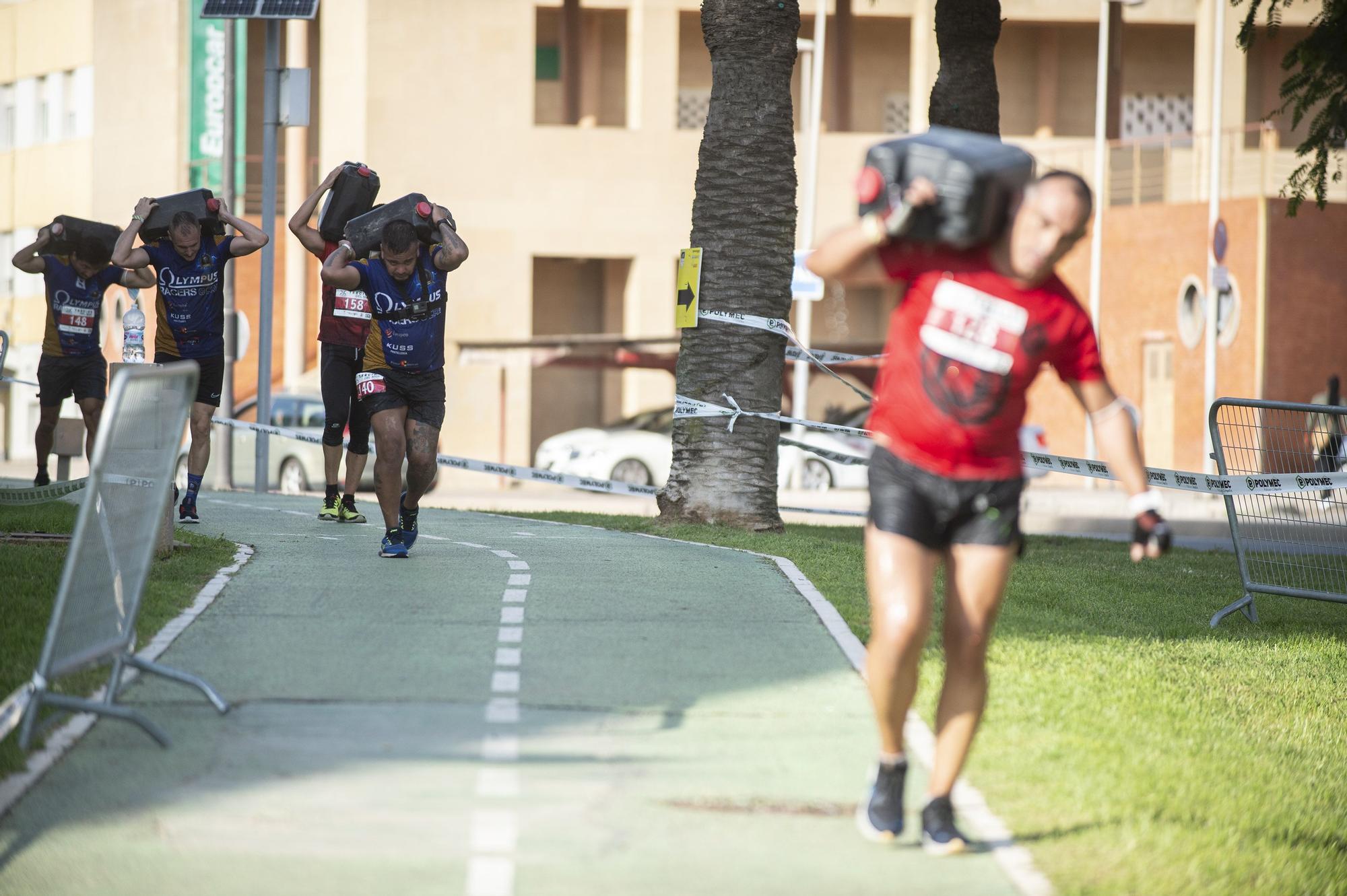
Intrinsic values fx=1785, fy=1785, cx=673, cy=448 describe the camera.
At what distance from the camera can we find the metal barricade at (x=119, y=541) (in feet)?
17.9

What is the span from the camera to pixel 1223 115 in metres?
38.8

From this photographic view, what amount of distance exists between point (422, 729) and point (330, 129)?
34.6m

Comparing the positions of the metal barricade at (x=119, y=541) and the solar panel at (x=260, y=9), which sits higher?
the solar panel at (x=260, y=9)

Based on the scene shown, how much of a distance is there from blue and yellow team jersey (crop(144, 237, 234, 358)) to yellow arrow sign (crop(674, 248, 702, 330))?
352 cm

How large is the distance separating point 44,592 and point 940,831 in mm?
5166

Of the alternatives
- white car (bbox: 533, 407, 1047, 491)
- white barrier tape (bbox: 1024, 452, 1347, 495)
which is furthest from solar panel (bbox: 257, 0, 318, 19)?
white barrier tape (bbox: 1024, 452, 1347, 495)

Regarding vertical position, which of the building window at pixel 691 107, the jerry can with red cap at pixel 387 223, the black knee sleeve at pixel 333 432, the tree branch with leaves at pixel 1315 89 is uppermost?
the building window at pixel 691 107

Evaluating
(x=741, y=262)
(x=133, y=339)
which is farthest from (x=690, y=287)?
(x=133, y=339)

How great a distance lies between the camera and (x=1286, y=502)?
10.3 metres

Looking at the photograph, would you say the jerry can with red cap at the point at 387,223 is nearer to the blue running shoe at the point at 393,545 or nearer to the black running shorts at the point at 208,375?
the blue running shoe at the point at 393,545

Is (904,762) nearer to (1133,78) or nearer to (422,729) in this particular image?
(422,729)

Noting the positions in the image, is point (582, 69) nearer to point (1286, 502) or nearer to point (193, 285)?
point (193, 285)

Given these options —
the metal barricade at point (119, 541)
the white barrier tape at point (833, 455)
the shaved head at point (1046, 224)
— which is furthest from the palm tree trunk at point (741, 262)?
the shaved head at point (1046, 224)

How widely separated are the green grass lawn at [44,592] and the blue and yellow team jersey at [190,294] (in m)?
1.19
